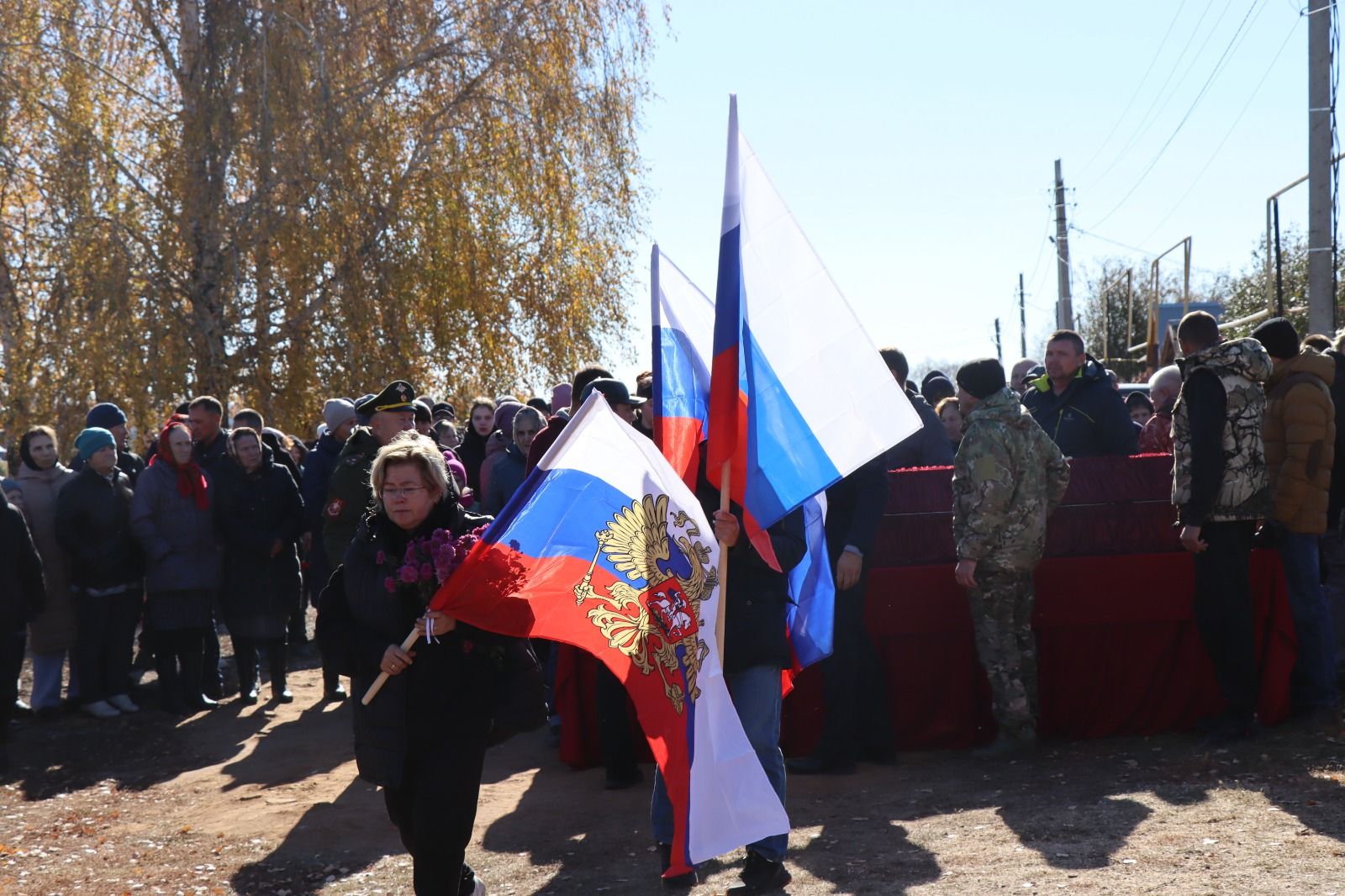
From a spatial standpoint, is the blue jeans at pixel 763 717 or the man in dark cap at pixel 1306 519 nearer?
the blue jeans at pixel 763 717

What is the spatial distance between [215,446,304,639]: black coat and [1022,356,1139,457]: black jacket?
5.60 m

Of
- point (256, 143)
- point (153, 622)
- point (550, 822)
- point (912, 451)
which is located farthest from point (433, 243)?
point (550, 822)

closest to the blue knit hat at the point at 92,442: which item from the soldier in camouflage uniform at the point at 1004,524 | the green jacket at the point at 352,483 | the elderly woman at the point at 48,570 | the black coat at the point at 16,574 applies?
the elderly woman at the point at 48,570

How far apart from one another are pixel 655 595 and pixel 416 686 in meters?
0.87

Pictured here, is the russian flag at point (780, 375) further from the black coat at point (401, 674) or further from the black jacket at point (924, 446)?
the black jacket at point (924, 446)

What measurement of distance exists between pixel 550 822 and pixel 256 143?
42.8 ft

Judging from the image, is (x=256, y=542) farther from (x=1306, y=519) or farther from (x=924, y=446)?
(x=1306, y=519)

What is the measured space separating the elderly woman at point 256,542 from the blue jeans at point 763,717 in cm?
551

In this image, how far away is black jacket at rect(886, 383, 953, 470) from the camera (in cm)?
784

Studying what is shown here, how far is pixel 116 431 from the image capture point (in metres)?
11.4

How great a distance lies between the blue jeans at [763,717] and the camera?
16.5 ft

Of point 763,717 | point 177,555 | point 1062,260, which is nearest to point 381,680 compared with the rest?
point 763,717

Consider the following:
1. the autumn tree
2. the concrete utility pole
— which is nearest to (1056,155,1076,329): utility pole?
the concrete utility pole

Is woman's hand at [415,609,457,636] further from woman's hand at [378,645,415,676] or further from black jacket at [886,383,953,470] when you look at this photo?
black jacket at [886,383,953,470]
